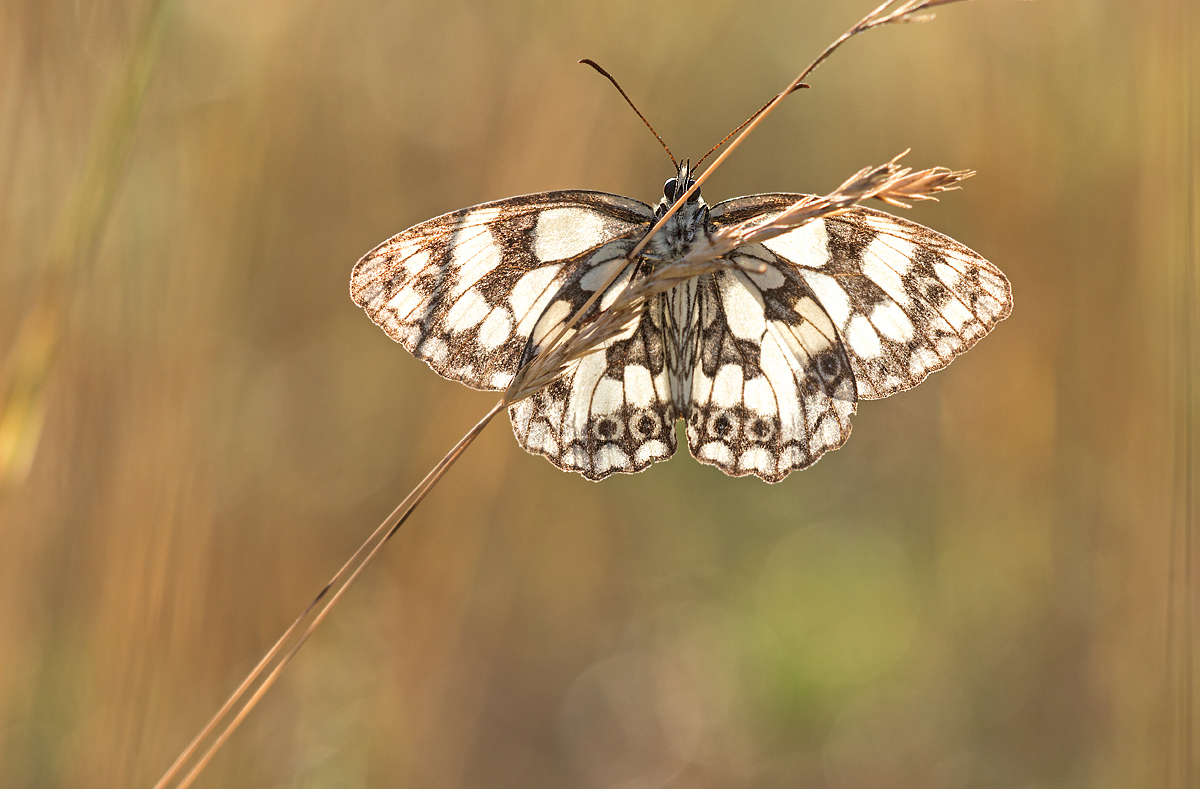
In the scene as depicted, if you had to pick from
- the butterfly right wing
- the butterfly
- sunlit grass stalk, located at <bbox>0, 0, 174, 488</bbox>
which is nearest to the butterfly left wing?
the butterfly

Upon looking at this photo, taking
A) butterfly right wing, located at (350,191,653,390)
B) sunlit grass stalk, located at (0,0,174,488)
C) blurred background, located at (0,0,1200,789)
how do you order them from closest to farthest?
sunlit grass stalk, located at (0,0,174,488)
butterfly right wing, located at (350,191,653,390)
blurred background, located at (0,0,1200,789)

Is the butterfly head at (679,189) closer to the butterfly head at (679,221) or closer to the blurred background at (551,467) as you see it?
the butterfly head at (679,221)

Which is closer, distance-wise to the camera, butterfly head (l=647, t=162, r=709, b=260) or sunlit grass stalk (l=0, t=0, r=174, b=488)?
sunlit grass stalk (l=0, t=0, r=174, b=488)

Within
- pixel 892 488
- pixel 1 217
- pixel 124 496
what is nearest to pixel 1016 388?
pixel 892 488

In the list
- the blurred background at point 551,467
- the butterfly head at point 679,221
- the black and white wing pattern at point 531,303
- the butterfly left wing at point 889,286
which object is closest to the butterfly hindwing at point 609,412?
the black and white wing pattern at point 531,303

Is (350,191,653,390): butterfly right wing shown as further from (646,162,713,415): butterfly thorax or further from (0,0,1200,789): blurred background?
(0,0,1200,789): blurred background

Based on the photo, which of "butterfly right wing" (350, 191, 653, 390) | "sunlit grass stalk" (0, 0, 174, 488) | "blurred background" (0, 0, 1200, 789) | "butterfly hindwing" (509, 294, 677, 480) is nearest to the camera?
"sunlit grass stalk" (0, 0, 174, 488)

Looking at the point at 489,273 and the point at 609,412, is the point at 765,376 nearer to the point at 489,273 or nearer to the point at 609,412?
the point at 609,412
